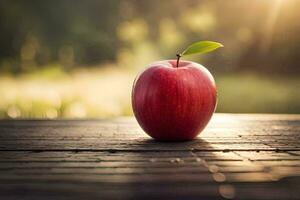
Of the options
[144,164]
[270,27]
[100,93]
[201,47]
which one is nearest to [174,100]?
[201,47]

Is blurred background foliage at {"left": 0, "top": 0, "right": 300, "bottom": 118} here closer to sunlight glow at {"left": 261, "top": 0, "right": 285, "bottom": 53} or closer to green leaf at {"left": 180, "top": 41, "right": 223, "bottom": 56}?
sunlight glow at {"left": 261, "top": 0, "right": 285, "bottom": 53}

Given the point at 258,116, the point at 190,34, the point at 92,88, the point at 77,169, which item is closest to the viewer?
the point at 77,169

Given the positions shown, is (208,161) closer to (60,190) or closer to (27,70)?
(60,190)

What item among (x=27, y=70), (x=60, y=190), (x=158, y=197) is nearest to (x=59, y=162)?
(x=60, y=190)

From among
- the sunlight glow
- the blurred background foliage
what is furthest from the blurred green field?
the sunlight glow

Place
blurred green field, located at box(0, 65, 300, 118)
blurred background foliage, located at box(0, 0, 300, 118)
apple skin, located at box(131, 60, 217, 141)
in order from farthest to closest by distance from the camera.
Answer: blurred background foliage, located at box(0, 0, 300, 118) < blurred green field, located at box(0, 65, 300, 118) < apple skin, located at box(131, 60, 217, 141)

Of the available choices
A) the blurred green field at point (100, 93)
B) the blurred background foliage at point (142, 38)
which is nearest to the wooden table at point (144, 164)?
the blurred green field at point (100, 93)
